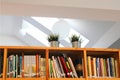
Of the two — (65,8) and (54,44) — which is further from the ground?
(65,8)

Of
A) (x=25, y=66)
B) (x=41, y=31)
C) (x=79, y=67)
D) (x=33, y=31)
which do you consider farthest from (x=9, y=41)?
(x=79, y=67)

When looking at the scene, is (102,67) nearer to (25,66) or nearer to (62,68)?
(62,68)

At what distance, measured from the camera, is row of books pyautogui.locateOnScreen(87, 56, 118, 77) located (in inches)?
101

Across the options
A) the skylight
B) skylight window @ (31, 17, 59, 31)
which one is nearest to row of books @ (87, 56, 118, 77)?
the skylight

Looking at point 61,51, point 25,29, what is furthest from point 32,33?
point 61,51

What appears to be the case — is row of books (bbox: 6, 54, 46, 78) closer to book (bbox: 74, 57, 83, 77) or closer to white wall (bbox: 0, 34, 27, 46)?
book (bbox: 74, 57, 83, 77)

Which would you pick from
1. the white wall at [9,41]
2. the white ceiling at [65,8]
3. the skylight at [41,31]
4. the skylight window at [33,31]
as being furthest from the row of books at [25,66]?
the white wall at [9,41]

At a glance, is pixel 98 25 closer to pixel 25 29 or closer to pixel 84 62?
pixel 84 62

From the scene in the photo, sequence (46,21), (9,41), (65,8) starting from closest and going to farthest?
(65,8), (46,21), (9,41)

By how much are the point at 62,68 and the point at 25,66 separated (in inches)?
16.8

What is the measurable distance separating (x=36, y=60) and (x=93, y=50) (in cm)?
69

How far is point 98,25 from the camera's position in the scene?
3889 millimetres

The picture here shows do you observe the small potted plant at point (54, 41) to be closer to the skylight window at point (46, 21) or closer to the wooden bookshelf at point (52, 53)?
the wooden bookshelf at point (52, 53)

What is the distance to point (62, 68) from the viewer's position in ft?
8.25
